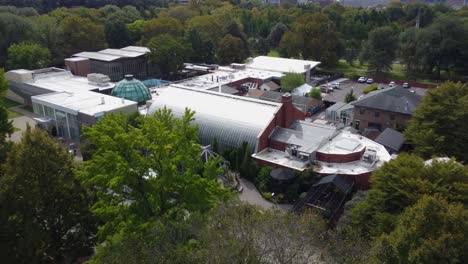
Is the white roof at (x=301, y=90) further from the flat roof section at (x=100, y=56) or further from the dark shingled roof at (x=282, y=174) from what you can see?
the flat roof section at (x=100, y=56)

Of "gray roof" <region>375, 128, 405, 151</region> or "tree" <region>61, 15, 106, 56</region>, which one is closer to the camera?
"gray roof" <region>375, 128, 405, 151</region>

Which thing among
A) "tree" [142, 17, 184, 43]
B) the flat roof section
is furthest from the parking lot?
the flat roof section

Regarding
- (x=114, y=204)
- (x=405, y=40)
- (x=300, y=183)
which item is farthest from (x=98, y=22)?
(x=114, y=204)

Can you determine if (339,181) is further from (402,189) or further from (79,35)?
(79,35)

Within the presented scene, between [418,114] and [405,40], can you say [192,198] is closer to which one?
[418,114]

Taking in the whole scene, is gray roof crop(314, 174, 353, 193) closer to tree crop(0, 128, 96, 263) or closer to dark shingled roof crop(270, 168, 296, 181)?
dark shingled roof crop(270, 168, 296, 181)

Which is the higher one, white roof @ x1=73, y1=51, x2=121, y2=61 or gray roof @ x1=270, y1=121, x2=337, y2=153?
white roof @ x1=73, y1=51, x2=121, y2=61

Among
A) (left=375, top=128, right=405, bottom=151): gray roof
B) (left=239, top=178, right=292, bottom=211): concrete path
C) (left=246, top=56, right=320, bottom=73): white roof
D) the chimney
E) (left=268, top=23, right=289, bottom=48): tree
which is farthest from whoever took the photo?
(left=268, top=23, right=289, bottom=48): tree
